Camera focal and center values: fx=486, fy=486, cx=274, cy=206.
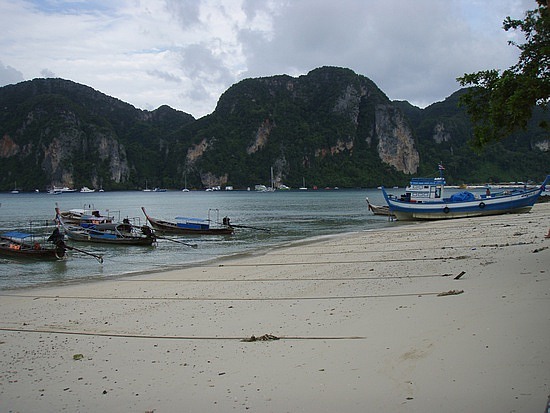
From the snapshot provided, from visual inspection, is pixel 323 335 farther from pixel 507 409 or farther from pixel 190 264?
pixel 190 264

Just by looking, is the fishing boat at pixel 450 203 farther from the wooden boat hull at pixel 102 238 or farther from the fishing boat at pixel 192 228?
the wooden boat hull at pixel 102 238

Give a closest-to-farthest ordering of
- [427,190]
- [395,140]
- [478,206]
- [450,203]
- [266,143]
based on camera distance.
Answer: [478,206] → [450,203] → [427,190] → [395,140] → [266,143]

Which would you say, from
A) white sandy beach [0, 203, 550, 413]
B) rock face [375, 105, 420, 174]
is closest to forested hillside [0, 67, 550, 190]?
rock face [375, 105, 420, 174]

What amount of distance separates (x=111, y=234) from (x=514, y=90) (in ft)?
75.1

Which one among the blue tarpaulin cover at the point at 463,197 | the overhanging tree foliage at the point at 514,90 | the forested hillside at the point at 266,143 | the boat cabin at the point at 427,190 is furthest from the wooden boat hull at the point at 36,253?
the forested hillside at the point at 266,143

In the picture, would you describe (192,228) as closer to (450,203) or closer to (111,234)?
(111,234)

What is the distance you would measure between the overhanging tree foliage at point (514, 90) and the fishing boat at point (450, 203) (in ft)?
81.1

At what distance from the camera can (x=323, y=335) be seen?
625 cm

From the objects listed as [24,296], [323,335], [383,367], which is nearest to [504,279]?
[323,335]

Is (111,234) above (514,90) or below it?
below

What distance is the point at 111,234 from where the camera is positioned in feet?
89.1

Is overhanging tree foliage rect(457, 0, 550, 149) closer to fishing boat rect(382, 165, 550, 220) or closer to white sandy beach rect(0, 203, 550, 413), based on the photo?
white sandy beach rect(0, 203, 550, 413)

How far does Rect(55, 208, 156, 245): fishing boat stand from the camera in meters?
26.3

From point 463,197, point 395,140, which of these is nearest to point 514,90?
point 463,197
